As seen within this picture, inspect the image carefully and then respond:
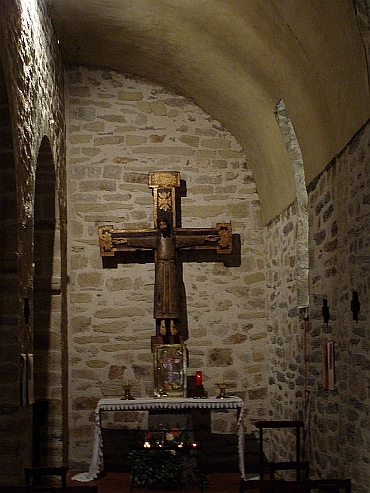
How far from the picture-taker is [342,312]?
5.32 metres

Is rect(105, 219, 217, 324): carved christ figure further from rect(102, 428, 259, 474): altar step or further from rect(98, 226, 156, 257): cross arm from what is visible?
rect(102, 428, 259, 474): altar step

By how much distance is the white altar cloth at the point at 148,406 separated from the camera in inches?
295

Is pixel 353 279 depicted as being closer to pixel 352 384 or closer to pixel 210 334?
pixel 352 384

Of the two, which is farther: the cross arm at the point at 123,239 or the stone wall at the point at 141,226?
the stone wall at the point at 141,226

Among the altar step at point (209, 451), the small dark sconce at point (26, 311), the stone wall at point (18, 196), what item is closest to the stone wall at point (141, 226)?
the altar step at point (209, 451)

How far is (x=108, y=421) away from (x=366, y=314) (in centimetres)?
432

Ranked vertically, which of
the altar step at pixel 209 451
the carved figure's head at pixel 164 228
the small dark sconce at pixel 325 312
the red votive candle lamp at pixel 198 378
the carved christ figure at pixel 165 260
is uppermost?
the carved figure's head at pixel 164 228

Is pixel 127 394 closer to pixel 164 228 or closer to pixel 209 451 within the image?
pixel 209 451

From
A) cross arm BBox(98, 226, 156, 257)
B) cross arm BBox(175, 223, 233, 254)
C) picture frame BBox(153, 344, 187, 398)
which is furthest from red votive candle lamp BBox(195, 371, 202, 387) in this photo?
cross arm BBox(98, 226, 156, 257)

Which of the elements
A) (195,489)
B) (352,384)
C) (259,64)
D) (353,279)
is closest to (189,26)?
(259,64)

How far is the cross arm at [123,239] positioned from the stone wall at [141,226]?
28 centimetres

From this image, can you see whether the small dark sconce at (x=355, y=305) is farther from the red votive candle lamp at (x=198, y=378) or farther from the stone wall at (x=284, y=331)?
the red votive candle lamp at (x=198, y=378)

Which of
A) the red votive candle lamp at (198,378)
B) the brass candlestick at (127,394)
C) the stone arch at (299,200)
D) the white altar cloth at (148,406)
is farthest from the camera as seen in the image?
the red votive candle lamp at (198,378)

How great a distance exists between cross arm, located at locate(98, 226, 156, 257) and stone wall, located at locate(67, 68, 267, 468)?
0.28 m
